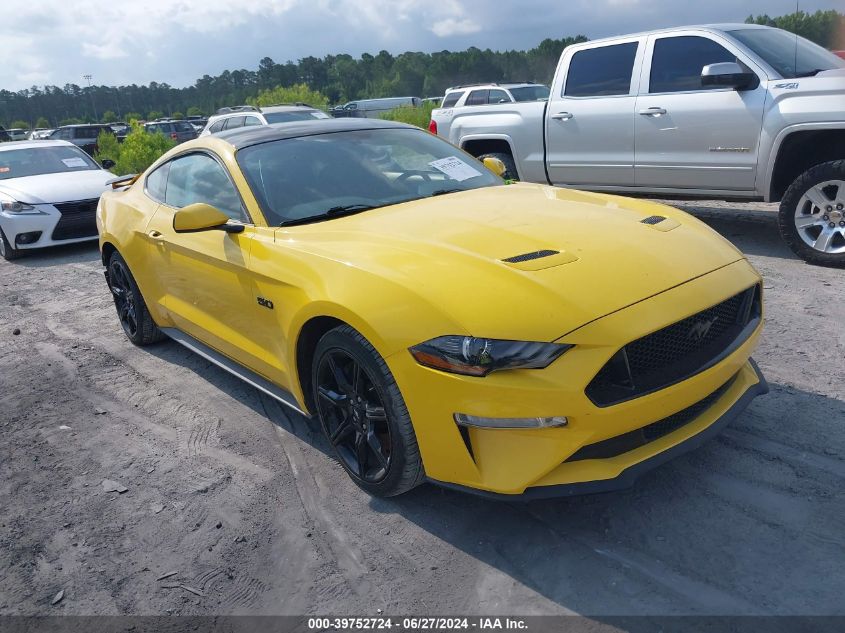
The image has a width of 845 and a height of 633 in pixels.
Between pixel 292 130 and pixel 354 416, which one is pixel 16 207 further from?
pixel 354 416

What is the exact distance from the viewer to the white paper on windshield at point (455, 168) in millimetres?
4144

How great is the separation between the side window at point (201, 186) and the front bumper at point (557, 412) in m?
1.67

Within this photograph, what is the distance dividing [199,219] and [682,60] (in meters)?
5.16

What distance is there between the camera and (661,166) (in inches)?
266

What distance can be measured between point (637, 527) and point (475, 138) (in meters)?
6.45

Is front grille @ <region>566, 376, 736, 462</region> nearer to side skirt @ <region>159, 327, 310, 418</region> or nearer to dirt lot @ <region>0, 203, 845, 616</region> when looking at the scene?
dirt lot @ <region>0, 203, 845, 616</region>

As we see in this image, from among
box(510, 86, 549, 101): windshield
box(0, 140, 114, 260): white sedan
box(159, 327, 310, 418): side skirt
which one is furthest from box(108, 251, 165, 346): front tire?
box(510, 86, 549, 101): windshield

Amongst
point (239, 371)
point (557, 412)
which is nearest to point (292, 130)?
point (239, 371)

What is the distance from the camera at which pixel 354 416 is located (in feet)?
9.96

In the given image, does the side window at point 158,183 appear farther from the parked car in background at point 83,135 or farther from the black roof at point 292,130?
the parked car in background at point 83,135

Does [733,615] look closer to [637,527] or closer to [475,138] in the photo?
[637,527]

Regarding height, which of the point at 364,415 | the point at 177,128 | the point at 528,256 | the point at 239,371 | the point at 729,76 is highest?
the point at 729,76

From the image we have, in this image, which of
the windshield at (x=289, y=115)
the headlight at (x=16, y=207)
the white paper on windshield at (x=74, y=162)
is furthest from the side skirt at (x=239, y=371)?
the windshield at (x=289, y=115)

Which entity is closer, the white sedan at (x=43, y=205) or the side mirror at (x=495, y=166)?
the side mirror at (x=495, y=166)
